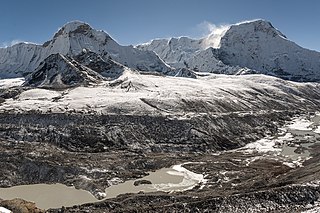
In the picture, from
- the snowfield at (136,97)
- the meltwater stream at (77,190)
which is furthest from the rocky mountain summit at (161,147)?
the meltwater stream at (77,190)

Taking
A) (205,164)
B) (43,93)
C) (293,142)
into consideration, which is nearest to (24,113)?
(43,93)

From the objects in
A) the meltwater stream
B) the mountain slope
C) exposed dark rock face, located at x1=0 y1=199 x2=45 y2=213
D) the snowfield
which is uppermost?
the mountain slope

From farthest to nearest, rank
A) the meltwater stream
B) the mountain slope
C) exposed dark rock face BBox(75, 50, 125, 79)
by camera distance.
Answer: exposed dark rock face BBox(75, 50, 125, 79), the mountain slope, the meltwater stream

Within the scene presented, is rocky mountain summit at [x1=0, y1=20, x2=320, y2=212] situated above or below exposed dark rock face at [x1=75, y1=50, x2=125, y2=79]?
below

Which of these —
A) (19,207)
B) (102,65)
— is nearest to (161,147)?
(19,207)

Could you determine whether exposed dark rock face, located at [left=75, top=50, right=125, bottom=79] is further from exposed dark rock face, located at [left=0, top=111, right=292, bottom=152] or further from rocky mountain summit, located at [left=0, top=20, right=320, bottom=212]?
exposed dark rock face, located at [left=0, top=111, right=292, bottom=152]

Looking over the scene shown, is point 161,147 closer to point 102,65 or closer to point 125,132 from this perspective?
point 125,132

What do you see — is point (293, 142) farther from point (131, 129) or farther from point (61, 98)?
point (61, 98)

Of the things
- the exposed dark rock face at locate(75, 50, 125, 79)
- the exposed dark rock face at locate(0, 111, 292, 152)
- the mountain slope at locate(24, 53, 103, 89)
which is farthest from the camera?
the exposed dark rock face at locate(75, 50, 125, 79)

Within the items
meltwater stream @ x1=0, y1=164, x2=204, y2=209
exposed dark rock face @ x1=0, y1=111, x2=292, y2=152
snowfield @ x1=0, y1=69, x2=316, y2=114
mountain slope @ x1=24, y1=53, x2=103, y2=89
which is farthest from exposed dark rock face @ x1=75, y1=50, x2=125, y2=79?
meltwater stream @ x1=0, y1=164, x2=204, y2=209

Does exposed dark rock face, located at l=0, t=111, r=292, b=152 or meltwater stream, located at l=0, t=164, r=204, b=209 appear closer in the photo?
meltwater stream, located at l=0, t=164, r=204, b=209
